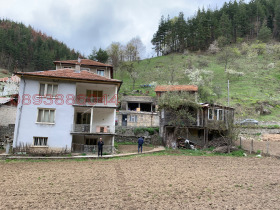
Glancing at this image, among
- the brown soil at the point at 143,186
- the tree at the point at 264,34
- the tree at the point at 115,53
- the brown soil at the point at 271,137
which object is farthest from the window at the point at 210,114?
the tree at the point at 264,34

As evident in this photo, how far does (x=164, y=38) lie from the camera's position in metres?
91.9

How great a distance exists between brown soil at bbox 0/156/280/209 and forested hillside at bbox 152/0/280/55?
79301 mm

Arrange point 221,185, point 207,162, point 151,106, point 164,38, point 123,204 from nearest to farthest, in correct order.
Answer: point 123,204
point 221,185
point 207,162
point 151,106
point 164,38

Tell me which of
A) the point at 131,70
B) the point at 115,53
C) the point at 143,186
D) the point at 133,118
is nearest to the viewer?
the point at 143,186

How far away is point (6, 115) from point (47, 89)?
1267 centimetres

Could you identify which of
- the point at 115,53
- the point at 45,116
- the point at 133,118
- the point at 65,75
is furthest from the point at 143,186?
the point at 115,53

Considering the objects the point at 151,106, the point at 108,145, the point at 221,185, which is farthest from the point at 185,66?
the point at 221,185

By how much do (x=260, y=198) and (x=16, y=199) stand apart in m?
9.46

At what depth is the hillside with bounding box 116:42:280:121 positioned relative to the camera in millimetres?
40062

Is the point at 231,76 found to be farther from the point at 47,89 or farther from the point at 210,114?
the point at 47,89

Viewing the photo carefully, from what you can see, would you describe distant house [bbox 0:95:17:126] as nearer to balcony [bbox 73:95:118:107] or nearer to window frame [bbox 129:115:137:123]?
balcony [bbox 73:95:118:107]

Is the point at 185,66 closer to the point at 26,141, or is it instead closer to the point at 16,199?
the point at 26,141

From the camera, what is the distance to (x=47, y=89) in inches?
782

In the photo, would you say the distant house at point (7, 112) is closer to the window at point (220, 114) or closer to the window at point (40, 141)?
the window at point (40, 141)
